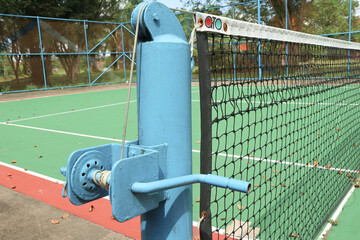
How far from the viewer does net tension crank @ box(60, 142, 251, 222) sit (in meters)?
1.08

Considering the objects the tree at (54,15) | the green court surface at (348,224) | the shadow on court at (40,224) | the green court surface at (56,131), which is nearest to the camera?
the green court surface at (348,224)

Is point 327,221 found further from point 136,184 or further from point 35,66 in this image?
point 35,66

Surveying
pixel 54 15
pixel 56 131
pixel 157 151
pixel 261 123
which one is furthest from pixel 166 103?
pixel 54 15

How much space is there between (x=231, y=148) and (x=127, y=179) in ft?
15.1

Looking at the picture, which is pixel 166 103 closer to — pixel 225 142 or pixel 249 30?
pixel 249 30

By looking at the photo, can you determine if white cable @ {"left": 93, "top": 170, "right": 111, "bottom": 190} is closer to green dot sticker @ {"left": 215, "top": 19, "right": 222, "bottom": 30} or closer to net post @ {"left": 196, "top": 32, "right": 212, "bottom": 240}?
net post @ {"left": 196, "top": 32, "right": 212, "bottom": 240}

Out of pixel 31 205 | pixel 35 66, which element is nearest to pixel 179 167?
pixel 31 205

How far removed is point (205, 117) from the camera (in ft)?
4.74

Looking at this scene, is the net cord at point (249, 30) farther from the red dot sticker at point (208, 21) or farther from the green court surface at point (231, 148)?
the green court surface at point (231, 148)

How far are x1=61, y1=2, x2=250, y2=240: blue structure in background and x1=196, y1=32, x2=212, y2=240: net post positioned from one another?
0.35 ft

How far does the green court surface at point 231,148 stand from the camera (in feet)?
10.0

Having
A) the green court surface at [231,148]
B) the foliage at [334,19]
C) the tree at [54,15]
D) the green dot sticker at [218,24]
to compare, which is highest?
the foliage at [334,19]

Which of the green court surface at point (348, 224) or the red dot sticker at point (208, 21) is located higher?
the red dot sticker at point (208, 21)

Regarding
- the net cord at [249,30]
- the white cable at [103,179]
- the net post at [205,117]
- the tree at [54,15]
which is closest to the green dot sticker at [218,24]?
the net cord at [249,30]
